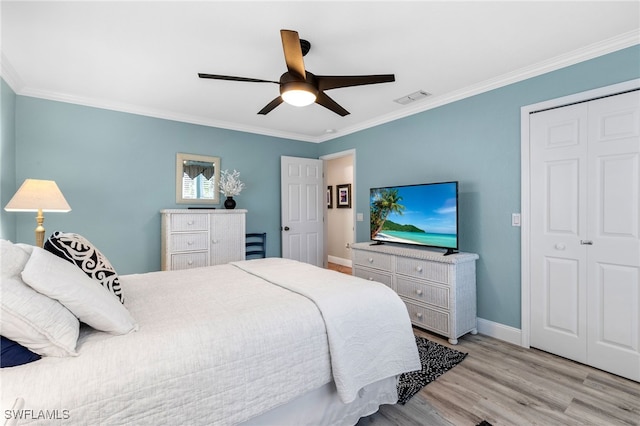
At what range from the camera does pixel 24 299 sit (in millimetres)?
1013

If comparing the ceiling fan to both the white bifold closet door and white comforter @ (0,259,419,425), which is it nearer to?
white comforter @ (0,259,419,425)

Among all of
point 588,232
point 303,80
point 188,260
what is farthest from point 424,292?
point 188,260

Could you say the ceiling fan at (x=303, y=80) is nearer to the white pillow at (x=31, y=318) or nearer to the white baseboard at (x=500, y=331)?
the white pillow at (x=31, y=318)

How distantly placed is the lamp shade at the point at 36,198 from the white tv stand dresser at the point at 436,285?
3.15 metres

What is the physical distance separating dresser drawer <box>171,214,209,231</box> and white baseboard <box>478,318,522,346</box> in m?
3.23

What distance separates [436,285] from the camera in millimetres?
2902

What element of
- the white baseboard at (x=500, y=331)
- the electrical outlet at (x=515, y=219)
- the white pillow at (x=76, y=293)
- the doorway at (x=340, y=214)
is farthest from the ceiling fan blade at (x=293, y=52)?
the doorway at (x=340, y=214)

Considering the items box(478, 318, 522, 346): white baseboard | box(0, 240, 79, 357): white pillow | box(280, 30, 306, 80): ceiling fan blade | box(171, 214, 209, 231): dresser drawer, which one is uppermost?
box(280, 30, 306, 80): ceiling fan blade

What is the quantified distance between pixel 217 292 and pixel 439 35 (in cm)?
229

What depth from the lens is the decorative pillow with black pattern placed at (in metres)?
1.47

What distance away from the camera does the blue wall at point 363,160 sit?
2.80 m

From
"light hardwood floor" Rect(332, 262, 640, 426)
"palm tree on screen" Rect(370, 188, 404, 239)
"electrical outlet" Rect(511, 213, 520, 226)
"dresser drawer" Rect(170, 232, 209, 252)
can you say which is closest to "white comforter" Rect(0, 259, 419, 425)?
"light hardwood floor" Rect(332, 262, 640, 426)

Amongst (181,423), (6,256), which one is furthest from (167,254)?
(181,423)

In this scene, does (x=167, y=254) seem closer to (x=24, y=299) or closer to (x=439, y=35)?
(x=24, y=299)
